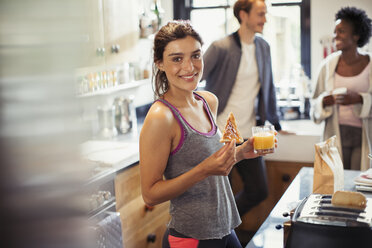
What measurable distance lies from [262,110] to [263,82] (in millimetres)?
202

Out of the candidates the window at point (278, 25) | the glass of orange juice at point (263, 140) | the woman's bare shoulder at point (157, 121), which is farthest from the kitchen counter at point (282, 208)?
the window at point (278, 25)

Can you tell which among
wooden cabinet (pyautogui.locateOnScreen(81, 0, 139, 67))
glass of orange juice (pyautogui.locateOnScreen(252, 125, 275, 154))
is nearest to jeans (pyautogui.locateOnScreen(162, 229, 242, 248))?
glass of orange juice (pyautogui.locateOnScreen(252, 125, 275, 154))

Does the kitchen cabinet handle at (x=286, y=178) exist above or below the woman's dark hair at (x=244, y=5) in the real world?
below

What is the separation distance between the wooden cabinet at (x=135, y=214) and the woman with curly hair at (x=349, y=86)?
1.32 metres

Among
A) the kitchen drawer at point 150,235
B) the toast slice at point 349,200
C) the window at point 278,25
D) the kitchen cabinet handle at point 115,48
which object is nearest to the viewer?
the toast slice at point 349,200

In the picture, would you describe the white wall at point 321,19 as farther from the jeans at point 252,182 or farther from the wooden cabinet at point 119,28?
the wooden cabinet at point 119,28

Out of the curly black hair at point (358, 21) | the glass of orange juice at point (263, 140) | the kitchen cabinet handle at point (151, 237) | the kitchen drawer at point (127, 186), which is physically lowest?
the kitchen cabinet handle at point (151, 237)

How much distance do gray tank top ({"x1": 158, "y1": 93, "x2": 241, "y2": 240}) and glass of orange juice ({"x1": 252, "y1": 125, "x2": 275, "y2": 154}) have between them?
21 centimetres

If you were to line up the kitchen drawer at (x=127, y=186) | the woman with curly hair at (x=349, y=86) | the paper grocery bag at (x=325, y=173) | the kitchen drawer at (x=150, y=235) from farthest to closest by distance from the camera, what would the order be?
the woman with curly hair at (x=349, y=86) → the kitchen drawer at (x=150, y=235) → the kitchen drawer at (x=127, y=186) → the paper grocery bag at (x=325, y=173)

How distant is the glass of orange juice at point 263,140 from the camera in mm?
1647

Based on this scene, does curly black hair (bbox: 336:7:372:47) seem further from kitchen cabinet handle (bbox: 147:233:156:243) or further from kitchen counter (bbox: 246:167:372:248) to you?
kitchen cabinet handle (bbox: 147:233:156:243)

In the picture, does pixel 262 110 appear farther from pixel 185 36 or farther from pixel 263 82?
pixel 185 36

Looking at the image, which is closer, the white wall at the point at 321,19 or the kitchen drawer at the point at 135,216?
the kitchen drawer at the point at 135,216

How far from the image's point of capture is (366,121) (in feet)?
9.69
